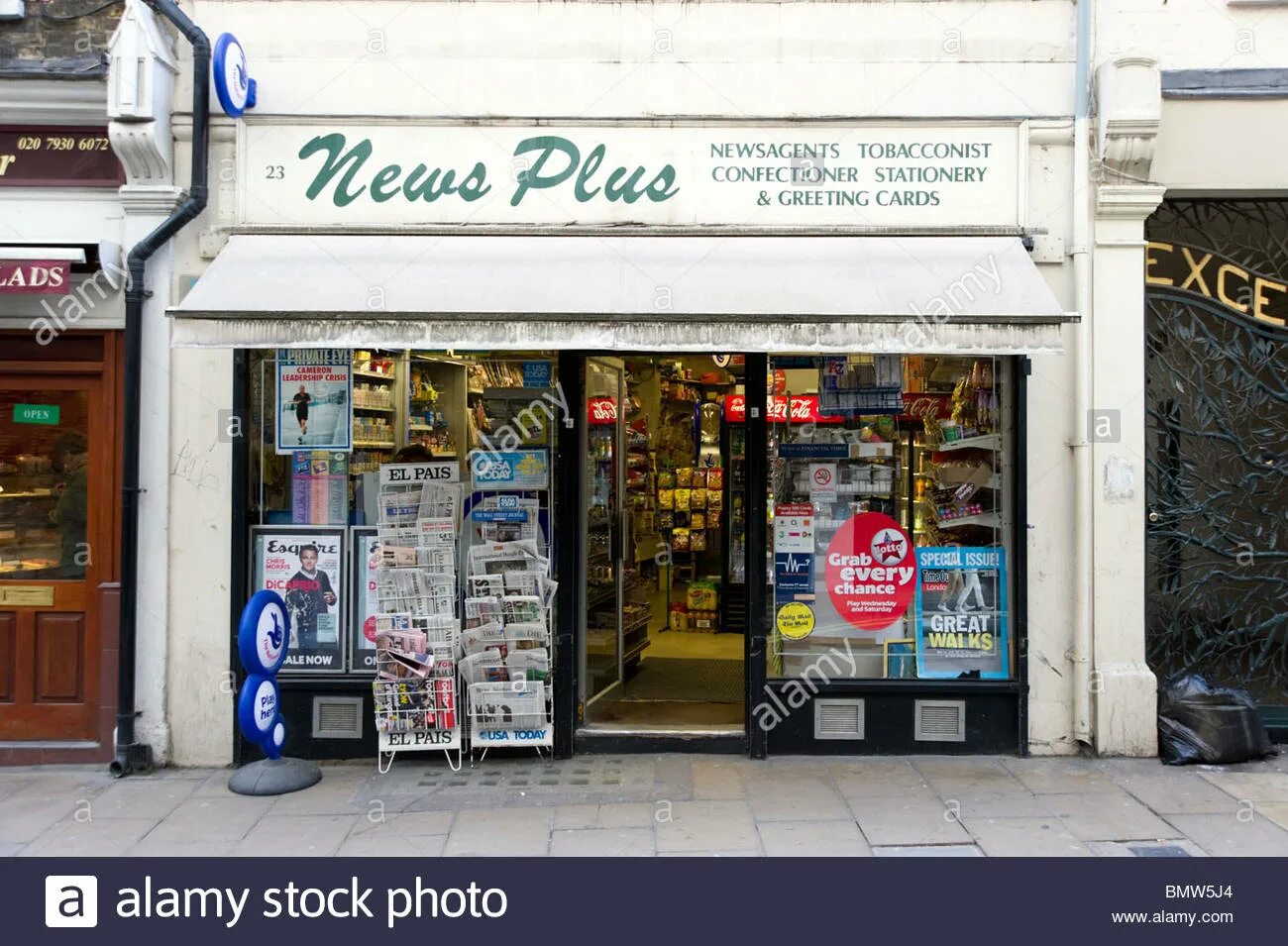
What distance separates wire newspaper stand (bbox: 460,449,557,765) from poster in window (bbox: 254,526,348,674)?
947 mm

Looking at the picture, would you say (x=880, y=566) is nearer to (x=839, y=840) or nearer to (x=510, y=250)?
(x=839, y=840)

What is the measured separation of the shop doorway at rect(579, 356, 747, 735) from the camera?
7.85m

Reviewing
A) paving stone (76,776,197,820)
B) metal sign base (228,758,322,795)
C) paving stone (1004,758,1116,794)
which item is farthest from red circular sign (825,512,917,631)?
paving stone (76,776,197,820)

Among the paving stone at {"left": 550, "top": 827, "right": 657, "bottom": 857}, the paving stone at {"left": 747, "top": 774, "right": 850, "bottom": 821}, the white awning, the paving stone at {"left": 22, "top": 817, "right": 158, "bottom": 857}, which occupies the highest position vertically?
the white awning

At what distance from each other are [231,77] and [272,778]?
4512mm

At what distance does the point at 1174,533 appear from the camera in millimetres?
7262

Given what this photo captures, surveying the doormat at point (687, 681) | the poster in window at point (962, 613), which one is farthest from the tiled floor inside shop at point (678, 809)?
the doormat at point (687, 681)

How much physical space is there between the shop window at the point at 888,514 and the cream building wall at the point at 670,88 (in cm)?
35

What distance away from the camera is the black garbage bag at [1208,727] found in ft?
21.9

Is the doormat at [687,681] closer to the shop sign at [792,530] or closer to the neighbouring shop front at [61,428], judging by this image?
the shop sign at [792,530]

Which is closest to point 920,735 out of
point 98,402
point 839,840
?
point 839,840

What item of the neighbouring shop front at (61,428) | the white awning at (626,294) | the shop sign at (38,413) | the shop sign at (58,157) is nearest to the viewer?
the white awning at (626,294)

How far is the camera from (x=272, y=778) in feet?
21.0

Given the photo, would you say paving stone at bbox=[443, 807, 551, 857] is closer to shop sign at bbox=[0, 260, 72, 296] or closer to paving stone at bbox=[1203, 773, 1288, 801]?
paving stone at bbox=[1203, 773, 1288, 801]
